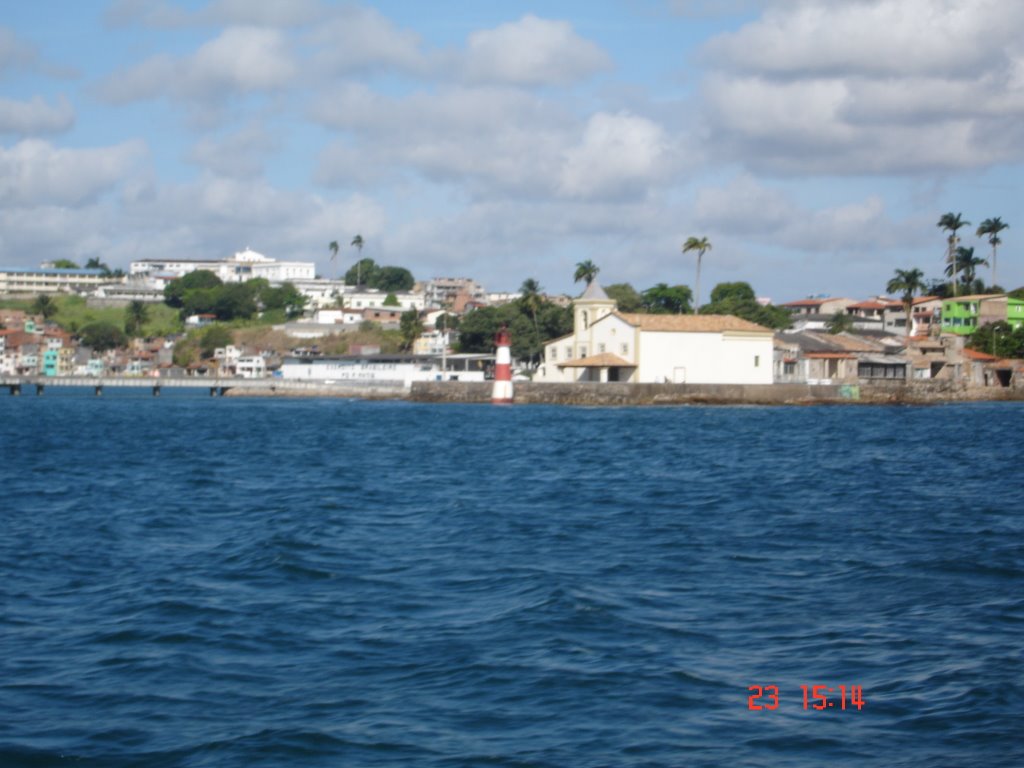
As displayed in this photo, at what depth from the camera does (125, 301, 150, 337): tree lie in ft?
504

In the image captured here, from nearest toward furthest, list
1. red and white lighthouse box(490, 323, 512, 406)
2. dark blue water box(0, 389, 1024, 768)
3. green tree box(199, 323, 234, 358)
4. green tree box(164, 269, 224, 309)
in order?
dark blue water box(0, 389, 1024, 768) < red and white lighthouse box(490, 323, 512, 406) < green tree box(199, 323, 234, 358) < green tree box(164, 269, 224, 309)

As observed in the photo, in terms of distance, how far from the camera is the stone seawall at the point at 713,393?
6562 centimetres

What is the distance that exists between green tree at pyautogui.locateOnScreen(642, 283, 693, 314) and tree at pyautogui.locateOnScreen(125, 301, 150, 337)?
68060 mm

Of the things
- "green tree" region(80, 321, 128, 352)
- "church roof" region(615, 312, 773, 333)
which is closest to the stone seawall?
"church roof" region(615, 312, 773, 333)

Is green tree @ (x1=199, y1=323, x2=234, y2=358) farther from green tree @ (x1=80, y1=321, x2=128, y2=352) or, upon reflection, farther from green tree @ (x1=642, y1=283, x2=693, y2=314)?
green tree @ (x1=642, y1=283, x2=693, y2=314)

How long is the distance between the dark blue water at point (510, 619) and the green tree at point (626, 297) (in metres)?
95.8

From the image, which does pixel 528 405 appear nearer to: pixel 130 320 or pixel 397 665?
pixel 397 665

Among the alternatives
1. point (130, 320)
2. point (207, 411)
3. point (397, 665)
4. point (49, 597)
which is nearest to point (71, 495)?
point (49, 597)

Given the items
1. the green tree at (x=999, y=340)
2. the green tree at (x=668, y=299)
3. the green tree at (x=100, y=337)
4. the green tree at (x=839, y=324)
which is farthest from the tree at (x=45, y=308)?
the green tree at (x=999, y=340)

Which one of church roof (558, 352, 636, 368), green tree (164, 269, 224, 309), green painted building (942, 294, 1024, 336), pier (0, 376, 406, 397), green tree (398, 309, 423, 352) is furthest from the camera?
green tree (164, 269, 224, 309)

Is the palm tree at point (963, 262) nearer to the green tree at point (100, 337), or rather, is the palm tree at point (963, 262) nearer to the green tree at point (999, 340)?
the green tree at point (999, 340)

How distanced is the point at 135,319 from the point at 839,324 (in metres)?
88.8

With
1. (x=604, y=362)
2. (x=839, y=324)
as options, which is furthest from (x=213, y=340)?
(x=604, y=362)

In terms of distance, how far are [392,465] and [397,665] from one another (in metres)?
19.8
